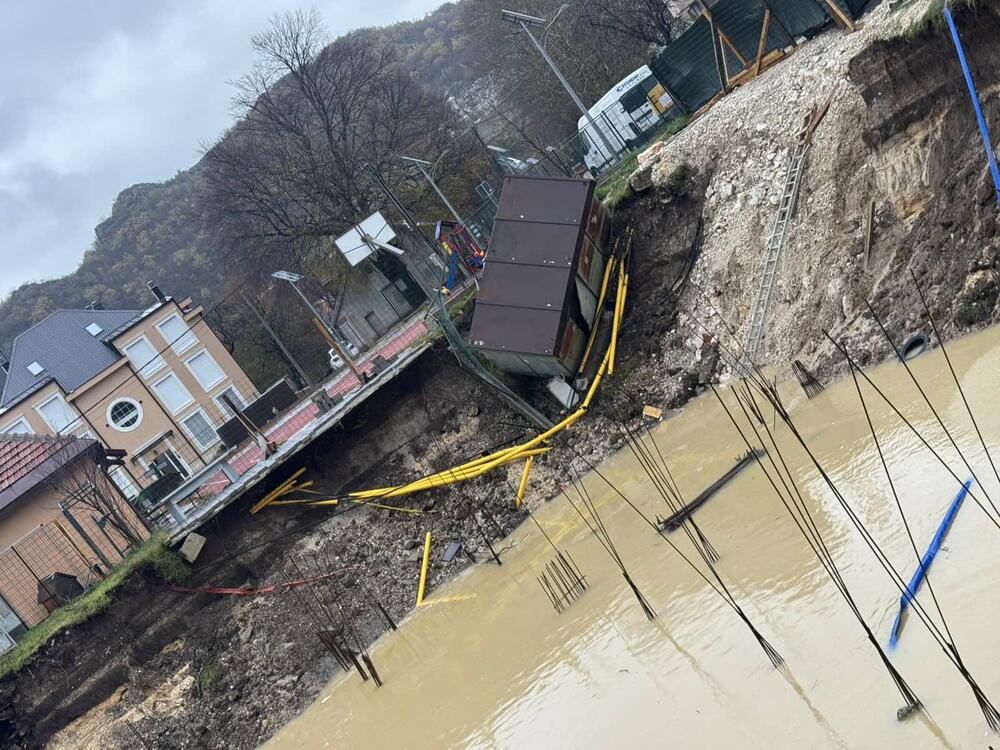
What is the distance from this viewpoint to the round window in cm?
3403

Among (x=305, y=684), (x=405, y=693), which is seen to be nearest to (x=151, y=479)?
(x=305, y=684)

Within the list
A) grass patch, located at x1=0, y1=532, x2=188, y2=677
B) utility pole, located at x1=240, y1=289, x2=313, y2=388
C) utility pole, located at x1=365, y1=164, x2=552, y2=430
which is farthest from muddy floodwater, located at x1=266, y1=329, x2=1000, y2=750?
utility pole, located at x1=240, y1=289, x2=313, y2=388

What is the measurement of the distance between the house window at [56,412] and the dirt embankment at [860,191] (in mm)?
22074

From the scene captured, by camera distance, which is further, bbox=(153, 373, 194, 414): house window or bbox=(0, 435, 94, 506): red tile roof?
bbox=(153, 373, 194, 414): house window

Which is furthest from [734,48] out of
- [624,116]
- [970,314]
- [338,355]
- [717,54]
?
[338,355]

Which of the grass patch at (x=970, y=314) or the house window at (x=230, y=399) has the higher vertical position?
the house window at (x=230, y=399)

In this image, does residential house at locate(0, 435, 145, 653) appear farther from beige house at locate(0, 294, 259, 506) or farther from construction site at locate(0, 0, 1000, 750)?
beige house at locate(0, 294, 259, 506)

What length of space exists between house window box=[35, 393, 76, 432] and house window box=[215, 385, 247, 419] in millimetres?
4792

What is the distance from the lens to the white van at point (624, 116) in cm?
2725

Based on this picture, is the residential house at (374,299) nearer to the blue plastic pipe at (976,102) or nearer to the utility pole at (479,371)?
the utility pole at (479,371)

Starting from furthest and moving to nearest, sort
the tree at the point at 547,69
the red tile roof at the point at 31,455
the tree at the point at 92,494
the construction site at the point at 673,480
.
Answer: the tree at the point at 547,69 → the red tile roof at the point at 31,455 → the tree at the point at 92,494 → the construction site at the point at 673,480

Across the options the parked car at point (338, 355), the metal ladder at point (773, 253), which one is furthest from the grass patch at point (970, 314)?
the parked car at point (338, 355)

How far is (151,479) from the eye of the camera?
33.6 m

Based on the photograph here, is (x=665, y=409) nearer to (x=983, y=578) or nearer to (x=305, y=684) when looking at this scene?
(x=305, y=684)
